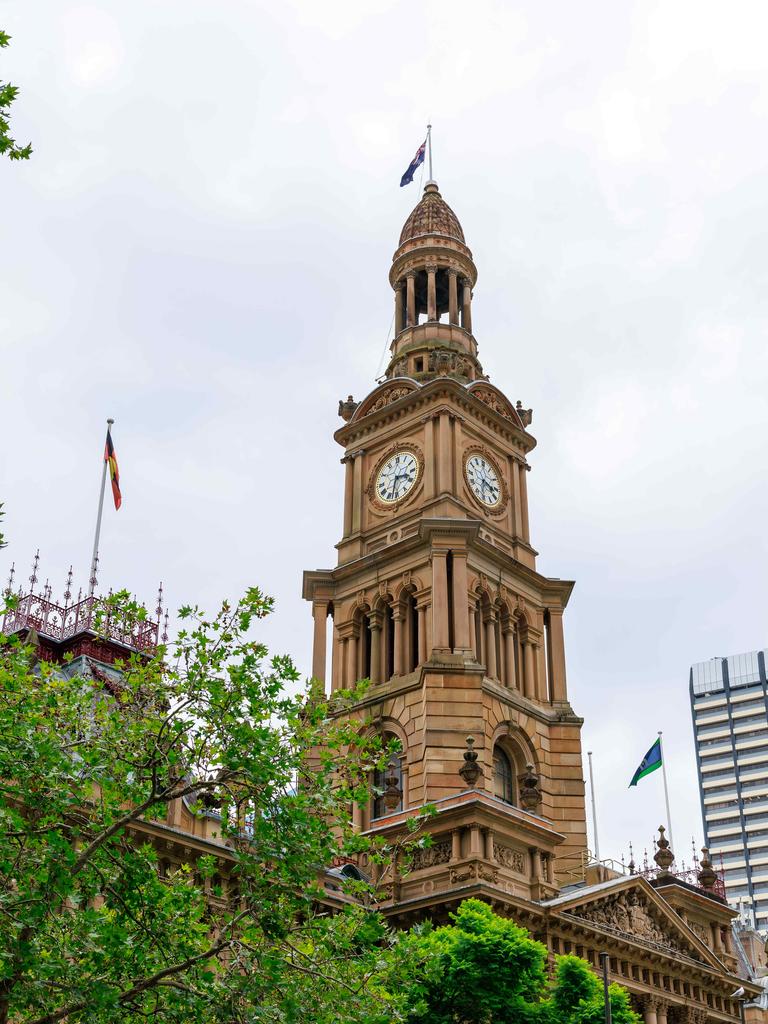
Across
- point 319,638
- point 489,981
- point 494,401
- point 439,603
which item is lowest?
point 489,981

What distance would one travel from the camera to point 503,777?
52375 mm

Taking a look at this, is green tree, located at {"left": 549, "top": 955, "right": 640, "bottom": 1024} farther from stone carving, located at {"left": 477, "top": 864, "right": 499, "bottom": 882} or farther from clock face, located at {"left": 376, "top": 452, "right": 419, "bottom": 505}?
clock face, located at {"left": 376, "top": 452, "right": 419, "bottom": 505}

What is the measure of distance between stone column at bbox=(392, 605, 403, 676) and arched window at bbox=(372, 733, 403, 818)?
8.96 ft

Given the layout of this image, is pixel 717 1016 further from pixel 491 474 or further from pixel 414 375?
pixel 414 375

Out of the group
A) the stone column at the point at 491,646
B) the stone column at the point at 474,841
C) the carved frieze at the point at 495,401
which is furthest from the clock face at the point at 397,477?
the stone column at the point at 474,841

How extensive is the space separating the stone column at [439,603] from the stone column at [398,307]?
1608 cm

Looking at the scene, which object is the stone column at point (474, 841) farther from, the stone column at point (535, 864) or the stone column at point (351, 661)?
the stone column at point (351, 661)

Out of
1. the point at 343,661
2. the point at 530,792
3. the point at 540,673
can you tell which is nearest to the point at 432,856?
the point at 530,792

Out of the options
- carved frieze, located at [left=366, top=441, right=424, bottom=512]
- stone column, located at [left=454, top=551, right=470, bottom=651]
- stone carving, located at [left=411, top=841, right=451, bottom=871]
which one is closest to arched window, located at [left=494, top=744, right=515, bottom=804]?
stone column, located at [left=454, top=551, right=470, bottom=651]

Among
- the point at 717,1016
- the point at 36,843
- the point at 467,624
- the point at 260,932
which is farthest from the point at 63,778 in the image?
the point at 717,1016

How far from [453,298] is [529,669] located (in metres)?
19.4

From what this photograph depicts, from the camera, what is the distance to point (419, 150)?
68562 mm

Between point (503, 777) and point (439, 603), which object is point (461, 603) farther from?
point (503, 777)

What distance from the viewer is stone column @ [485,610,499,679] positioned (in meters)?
53.4
